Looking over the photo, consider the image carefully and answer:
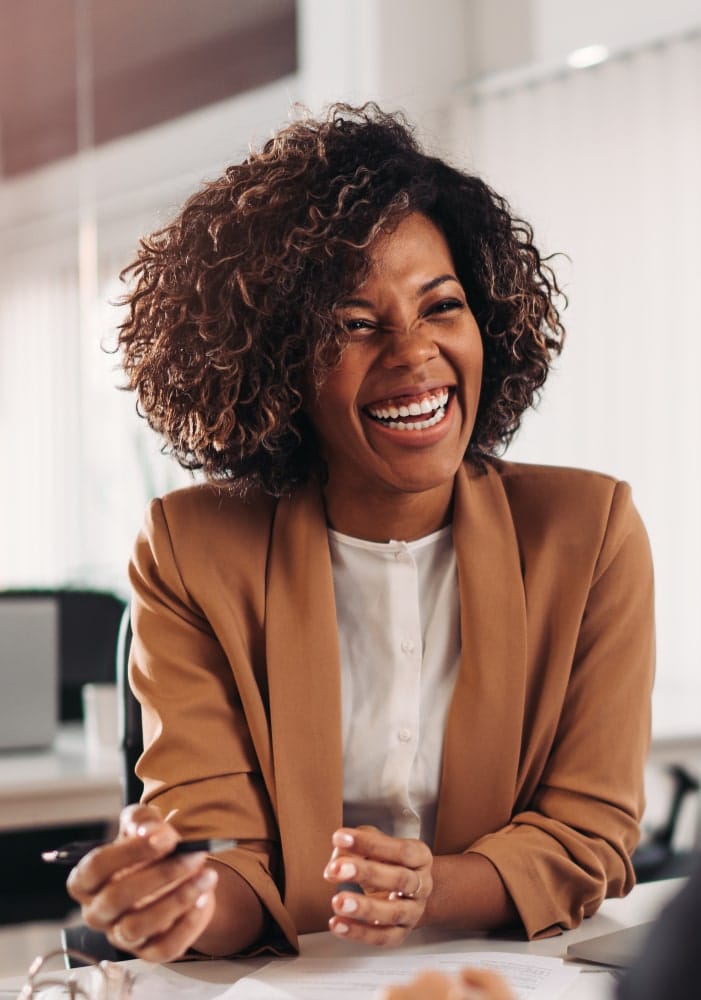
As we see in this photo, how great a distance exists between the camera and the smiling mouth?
1.43 m

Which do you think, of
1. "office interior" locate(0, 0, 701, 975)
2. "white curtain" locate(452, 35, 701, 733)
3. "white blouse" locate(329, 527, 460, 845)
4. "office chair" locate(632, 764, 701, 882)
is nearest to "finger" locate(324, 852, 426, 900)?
"white blouse" locate(329, 527, 460, 845)

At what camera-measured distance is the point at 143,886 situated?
98 centimetres

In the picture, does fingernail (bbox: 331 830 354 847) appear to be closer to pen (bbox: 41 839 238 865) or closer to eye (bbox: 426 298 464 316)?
A: pen (bbox: 41 839 238 865)

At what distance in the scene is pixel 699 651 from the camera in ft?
13.7

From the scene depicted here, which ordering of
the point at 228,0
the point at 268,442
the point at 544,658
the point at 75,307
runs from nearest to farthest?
the point at 544,658 < the point at 268,442 < the point at 228,0 < the point at 75,307

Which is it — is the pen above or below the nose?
below

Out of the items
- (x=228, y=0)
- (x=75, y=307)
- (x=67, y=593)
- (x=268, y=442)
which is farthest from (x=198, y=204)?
(x=75, y=307)

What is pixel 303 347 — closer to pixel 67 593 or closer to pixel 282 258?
pixel 282 258

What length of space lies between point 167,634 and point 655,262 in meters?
3.27

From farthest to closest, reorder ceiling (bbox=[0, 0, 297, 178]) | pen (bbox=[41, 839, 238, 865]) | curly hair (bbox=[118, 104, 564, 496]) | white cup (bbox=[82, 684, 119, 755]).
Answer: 1. ceiling (bbox=[0, 0, 297, 178])
2. white cup (bbox=[82, 684, 119, 755])
3. curly hair (bbox=[118, 104, 564, 496])
4. pen (bbox=[41, 839, 238, 865])

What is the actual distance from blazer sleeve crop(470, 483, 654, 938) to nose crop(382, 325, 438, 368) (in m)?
0.29

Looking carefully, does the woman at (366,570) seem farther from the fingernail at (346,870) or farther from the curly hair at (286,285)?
the fingernail at (346,870)

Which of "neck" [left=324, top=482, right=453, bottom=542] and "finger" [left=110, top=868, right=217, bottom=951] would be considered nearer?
"finger" [left=110, top=868, right=217, bottom=951]

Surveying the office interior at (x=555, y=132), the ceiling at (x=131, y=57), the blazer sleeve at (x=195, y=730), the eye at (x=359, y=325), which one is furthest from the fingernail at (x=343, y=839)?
the ceiling at (x=131, y=57)
